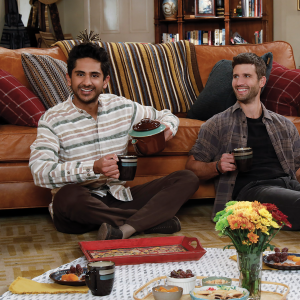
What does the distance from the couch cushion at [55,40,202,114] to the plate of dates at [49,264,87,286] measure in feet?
5.69

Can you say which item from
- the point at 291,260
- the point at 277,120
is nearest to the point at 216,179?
the point at 277,120

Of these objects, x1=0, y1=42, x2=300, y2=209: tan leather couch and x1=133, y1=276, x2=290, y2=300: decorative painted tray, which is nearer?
x1=133, y1=276, x2=290, y2=300: decorative painted tray

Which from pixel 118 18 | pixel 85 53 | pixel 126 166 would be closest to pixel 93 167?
pixel 126 166

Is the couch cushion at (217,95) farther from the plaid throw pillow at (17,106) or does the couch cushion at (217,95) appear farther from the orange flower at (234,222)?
the orange flower at (234,222)

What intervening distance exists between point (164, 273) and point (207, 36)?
4.93m

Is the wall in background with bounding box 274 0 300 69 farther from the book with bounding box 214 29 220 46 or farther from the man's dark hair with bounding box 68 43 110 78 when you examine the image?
the man's dark hair with bounding box 68 43 110 78

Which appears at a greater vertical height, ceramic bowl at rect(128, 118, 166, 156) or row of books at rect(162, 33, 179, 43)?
row of books at rect(162, 33, 179, 43)

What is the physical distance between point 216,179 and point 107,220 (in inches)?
28.6

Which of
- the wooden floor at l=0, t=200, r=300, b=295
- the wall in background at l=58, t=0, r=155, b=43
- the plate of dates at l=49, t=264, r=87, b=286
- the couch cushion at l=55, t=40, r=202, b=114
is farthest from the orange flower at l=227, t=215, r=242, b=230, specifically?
the wall in background at l=58, t=0, r=155, b=43

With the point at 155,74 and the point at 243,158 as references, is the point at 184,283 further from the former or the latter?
the point at 155,74

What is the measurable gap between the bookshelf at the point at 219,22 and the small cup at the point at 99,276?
505cm

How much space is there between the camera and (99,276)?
1319 mm

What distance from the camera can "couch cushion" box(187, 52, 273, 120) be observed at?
2873 millimetres

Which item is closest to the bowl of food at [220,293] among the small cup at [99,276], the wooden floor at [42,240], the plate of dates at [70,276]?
the small cup at [99,276]
